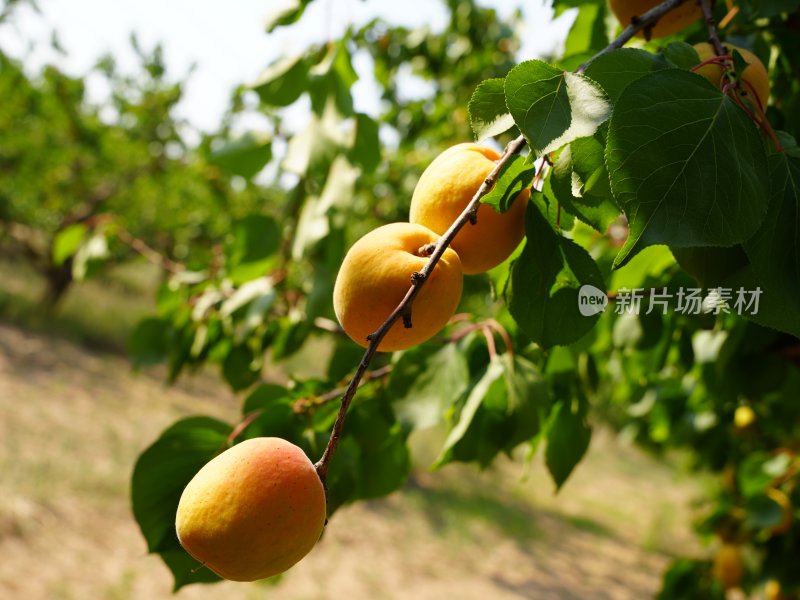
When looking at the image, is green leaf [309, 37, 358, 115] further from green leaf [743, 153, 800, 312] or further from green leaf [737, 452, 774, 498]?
green leaf [737, 452, 774, 498]

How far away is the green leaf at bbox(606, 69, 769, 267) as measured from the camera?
15.0 inches

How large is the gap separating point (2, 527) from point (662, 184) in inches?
142

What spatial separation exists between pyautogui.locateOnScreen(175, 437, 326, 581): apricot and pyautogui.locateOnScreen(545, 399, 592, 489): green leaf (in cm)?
44

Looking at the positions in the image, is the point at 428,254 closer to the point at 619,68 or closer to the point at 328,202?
the point at 619,68

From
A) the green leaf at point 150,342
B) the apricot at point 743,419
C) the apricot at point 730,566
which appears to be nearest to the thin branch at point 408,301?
the green leaf at point 150,342

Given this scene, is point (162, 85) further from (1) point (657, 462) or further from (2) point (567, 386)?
(1) point (657, 462)

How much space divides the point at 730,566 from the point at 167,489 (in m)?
1.73

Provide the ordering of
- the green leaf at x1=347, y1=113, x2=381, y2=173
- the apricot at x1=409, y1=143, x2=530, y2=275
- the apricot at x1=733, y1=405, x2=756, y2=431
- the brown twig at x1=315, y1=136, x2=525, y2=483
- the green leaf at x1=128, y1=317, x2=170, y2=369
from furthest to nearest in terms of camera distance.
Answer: the apricot at x1=733, y1=405, x2=756, y2=431
the green leaf at x1=128, y1=317, x2=170, y2=369
the green leaf at x1=347, y1=113, x2=381, y2=173
the apricot at x1=409, y1=143, x2=530, y2=275
the brown twig at x1=315, y1=136, x2=525, y2=483

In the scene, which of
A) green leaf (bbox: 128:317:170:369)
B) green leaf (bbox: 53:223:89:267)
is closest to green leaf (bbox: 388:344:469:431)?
green leaf (bbox: 128:317:170:369)

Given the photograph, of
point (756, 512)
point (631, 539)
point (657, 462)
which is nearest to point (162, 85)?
point (631, 539)

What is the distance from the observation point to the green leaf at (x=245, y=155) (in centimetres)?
118

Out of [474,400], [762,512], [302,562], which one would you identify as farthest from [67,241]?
[302,562]

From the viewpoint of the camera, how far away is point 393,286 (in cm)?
42

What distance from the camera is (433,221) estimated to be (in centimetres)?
49
